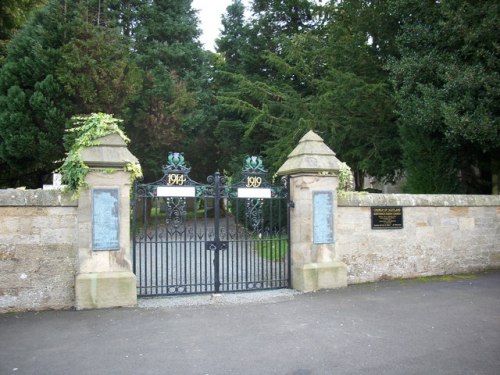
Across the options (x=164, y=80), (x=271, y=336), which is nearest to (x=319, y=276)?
(x=271, y=336)

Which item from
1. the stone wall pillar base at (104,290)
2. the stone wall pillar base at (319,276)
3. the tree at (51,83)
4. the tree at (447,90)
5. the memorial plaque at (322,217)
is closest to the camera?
the stone wall pillar base at (104,290)

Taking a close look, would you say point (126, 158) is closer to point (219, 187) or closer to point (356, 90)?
point (219, 187)

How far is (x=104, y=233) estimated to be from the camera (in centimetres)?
665

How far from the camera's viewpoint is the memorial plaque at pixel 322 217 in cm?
773

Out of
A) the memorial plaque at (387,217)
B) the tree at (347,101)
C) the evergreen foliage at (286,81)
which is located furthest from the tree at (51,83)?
the memorial plaque at (387,217)

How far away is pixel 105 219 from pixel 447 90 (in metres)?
8.51

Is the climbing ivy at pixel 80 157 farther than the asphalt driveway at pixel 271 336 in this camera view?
Yes

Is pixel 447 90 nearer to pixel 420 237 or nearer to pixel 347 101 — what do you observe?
pixel 347 101

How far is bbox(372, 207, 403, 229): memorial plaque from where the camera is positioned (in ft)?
27.4

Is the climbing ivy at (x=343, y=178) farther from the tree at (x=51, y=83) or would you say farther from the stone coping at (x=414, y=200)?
the tree at (x=51, y=83)

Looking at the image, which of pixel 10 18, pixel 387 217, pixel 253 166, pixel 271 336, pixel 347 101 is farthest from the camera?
pixel 10 18

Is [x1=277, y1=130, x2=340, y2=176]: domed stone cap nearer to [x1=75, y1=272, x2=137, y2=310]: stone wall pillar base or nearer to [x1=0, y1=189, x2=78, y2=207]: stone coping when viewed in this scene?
[x1=75, y1=272, x2=137, y2=310]: stone wall pillar base

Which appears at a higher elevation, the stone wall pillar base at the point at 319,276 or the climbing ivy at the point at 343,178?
the climbing ivy at the point at 343,178

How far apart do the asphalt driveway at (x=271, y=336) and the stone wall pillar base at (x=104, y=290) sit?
0.60ft
